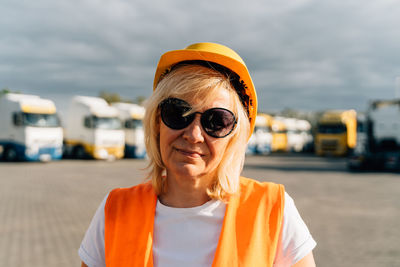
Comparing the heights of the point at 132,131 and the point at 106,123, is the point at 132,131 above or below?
below

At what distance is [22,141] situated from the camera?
63.6ft

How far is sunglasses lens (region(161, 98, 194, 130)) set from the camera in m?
1.66

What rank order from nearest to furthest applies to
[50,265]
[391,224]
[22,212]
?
[50,265], [391,224], [22,212]

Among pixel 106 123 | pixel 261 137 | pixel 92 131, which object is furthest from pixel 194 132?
pixel 261 137

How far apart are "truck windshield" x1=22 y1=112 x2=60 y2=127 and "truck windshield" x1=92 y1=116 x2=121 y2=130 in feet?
Answer: 7.45

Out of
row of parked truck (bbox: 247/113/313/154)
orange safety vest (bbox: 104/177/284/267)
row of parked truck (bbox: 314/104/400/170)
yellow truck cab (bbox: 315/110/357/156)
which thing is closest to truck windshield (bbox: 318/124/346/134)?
yellow truck cab (bbox: 315/110/357/156)

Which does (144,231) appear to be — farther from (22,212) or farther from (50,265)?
(22,212)

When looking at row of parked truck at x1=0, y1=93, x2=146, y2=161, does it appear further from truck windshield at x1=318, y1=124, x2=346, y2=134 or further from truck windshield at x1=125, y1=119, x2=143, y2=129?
truck windshield at x1=318, y1=124, x2=346, y2=134

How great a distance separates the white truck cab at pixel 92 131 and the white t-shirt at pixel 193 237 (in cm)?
2141

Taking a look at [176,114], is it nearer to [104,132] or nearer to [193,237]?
[193,237]

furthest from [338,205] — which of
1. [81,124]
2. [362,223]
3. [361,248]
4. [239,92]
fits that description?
[81,124]

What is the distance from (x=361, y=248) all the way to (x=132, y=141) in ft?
67.8

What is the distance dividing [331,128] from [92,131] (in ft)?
58.1

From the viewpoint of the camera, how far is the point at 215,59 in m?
1.63
